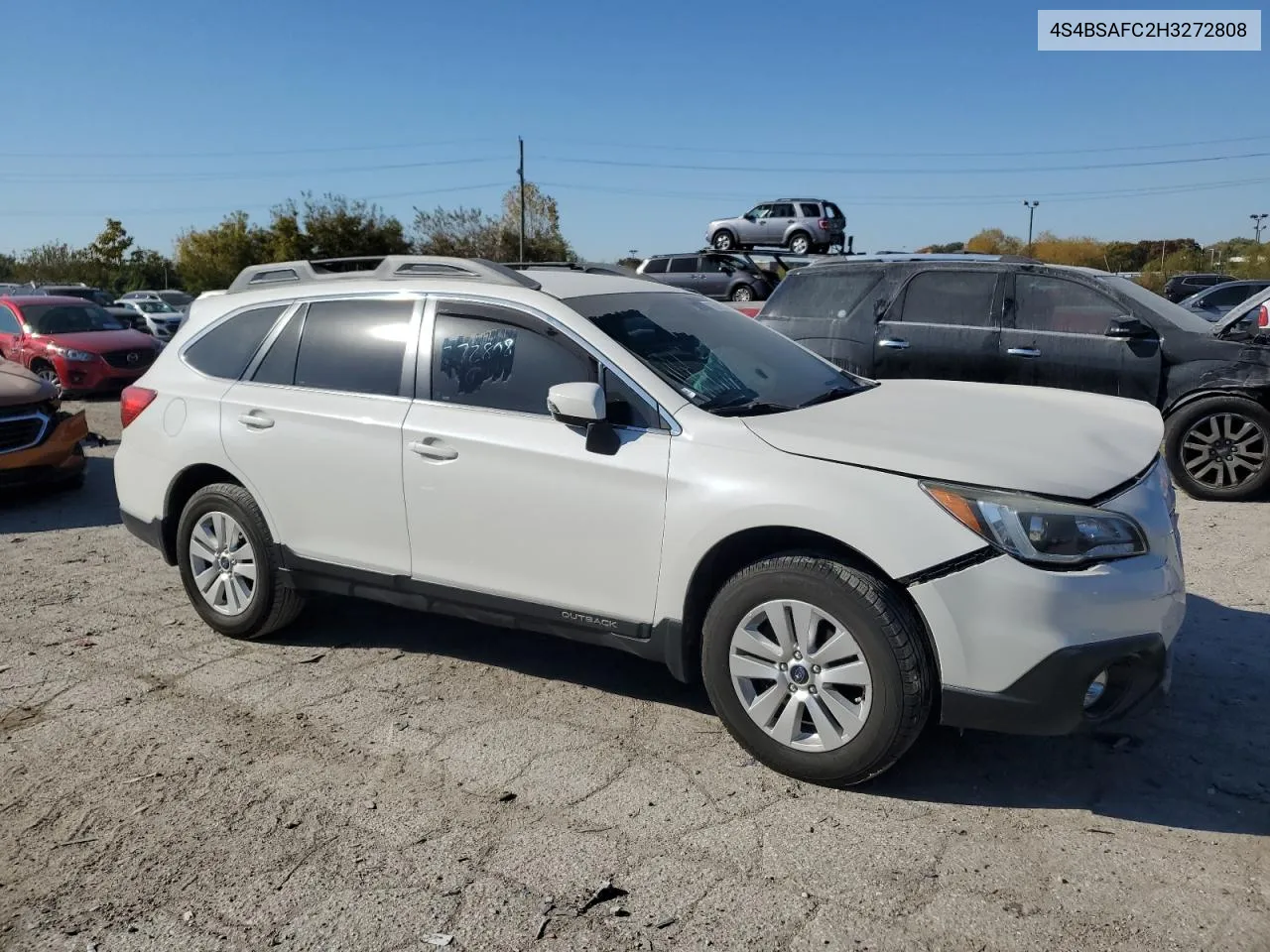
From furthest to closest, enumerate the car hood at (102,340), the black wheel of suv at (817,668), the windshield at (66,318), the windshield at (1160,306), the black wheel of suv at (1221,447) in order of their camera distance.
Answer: the windshield at (66,318) < the car hood at (102,340) < the windshield at (1160,306) < the black wheel of suv at (1221,447) < the black wheel of suv at (817,668)

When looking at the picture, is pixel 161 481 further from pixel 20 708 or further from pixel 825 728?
pixel 825 728

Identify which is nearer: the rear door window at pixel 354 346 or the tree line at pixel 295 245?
the rear door window at pixel 354 346

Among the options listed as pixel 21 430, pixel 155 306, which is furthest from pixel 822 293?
pixel 155 306

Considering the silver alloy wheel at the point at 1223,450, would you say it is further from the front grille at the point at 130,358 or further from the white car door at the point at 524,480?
the front grille at the point at 130,358

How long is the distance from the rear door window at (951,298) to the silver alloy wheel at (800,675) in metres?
5.63

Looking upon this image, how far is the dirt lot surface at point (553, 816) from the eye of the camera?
2.80 meters

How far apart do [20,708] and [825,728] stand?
3332 mm

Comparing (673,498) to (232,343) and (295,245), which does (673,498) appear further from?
(295,245)

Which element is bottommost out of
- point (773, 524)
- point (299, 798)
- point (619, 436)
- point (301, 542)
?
point (299, 798)

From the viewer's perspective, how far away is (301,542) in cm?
466

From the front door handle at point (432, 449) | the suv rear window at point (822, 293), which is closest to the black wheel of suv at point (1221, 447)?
the suv rear window at point (822, 293)

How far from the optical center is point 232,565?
4957 mm

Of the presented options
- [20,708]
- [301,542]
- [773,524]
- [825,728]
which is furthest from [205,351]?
[825,728]

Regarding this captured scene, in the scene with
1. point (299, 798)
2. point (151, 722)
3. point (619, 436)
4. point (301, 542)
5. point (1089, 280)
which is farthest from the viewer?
point (1089, 280)
